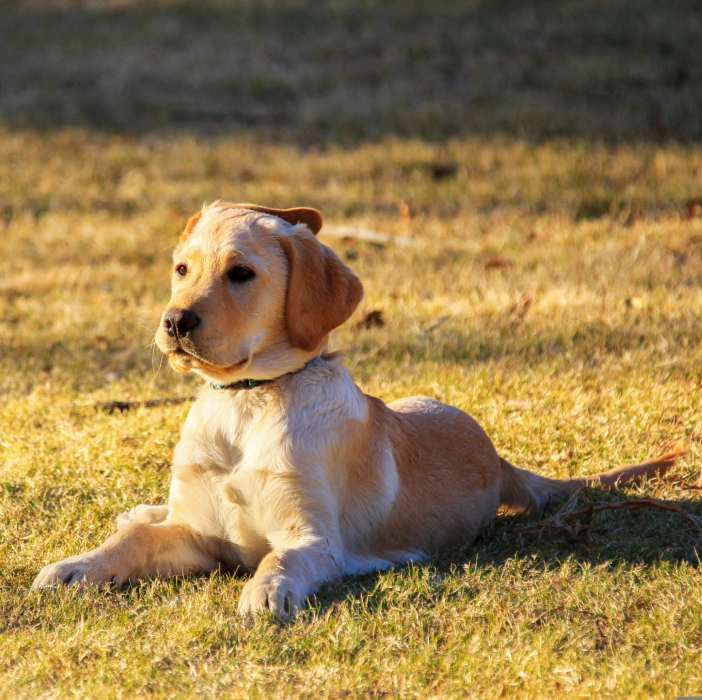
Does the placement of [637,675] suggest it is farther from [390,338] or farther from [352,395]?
[390,338]

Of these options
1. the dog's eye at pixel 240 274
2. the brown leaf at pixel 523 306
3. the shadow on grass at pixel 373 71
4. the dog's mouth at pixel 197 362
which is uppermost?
the shadow on grass at pixel 373 71

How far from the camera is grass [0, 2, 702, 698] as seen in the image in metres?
3.21

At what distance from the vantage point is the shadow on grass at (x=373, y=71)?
39.8 ft

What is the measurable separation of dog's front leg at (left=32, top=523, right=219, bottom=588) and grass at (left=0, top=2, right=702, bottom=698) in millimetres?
95

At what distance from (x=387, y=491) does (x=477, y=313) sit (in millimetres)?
3419

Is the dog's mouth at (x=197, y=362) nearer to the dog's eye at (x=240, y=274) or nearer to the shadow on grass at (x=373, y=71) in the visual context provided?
the dog's eye at (x=240, y=274)

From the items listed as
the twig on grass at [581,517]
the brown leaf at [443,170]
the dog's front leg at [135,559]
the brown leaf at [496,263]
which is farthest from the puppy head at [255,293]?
the brown leaf at [443,170]

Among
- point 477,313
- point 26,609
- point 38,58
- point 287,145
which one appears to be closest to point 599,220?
point 477,313

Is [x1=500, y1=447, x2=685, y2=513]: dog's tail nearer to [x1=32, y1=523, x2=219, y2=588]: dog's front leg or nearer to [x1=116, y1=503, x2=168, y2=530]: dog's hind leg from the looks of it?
[x1=32, y1=523, x2=219, y2=588]: dog's front leg

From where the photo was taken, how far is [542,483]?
455cm

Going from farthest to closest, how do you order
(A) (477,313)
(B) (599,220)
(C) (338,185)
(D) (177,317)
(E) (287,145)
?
(E) (287,145) → (C) (338,185) → (B) (599,220) → (A) (477,313) → (D) (177,317)

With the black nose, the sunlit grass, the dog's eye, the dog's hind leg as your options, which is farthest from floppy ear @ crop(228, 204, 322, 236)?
the sunlit grass

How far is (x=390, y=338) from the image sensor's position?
266 inches

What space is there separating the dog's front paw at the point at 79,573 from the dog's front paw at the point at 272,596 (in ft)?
1.89
